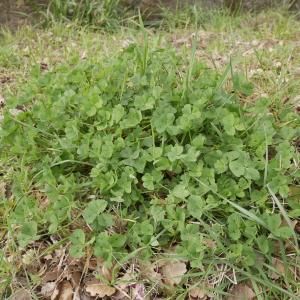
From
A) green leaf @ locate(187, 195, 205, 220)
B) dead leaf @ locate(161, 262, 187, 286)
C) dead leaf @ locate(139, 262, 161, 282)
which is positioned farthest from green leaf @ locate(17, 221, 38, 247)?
green leaf @ locate(187, 195, 205, 220)

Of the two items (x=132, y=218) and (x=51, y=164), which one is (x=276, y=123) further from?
(x=51, y=164)

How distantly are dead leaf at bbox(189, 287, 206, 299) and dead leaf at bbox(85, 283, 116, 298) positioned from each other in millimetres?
343

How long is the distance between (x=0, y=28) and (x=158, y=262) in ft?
10.2

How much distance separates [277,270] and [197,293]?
0.37 m

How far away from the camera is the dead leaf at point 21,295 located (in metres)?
1.86

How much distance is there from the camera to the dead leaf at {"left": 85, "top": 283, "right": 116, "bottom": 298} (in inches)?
71.9

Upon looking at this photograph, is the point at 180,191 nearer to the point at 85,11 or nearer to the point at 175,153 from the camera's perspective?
the point at 175,153

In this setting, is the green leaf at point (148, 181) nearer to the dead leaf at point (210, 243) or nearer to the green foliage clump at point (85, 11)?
the dead leaf at point (210, 243)

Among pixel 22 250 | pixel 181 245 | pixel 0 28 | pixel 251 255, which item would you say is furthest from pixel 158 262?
pixel 0 28

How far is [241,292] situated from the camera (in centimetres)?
183

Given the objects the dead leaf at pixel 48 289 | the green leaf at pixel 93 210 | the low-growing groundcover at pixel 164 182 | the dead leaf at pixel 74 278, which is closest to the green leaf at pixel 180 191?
the low-growing groundcover at pixel 164 182

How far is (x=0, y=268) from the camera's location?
75.9 inches

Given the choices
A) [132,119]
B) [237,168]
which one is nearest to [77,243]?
[132,119]

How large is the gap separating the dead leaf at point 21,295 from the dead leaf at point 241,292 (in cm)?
89
